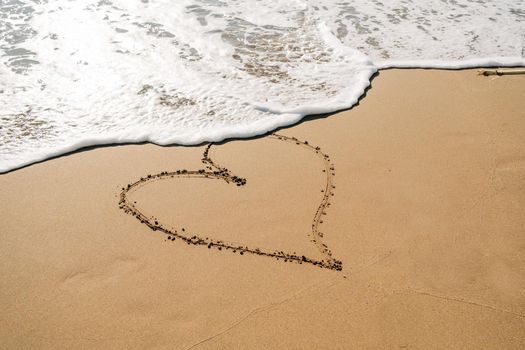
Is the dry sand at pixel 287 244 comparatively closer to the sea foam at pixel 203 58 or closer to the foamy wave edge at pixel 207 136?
the foamy wave edge at pixel 207 136

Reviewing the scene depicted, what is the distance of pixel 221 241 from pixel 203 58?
11.5 ft

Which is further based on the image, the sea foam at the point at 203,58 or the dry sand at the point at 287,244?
the sea foam at the point at 203,58

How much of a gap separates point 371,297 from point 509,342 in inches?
35.6

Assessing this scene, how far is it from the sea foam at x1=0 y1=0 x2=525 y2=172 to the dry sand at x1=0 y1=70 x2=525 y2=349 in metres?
0.47

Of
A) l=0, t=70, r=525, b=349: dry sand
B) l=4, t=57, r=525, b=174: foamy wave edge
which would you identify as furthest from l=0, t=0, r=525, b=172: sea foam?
l=0, t=70, r=525, b=349: dry sand

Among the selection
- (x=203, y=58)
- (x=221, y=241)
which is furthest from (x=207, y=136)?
(x=203, y=58)

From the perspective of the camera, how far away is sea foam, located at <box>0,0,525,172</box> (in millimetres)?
4855

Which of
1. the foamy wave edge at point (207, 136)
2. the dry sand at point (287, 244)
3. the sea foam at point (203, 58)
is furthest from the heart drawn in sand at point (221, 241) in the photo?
the sea foam at point (203, 58)

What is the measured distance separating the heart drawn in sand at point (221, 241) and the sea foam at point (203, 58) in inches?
20.4

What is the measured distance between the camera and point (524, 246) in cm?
344

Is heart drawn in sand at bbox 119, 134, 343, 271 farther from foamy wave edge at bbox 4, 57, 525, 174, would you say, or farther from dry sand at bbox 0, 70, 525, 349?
foamy wave edge at bbox 4, 57, 525, 174

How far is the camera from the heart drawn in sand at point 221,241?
11.1 ft

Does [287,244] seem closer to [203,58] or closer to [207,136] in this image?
[207,136]

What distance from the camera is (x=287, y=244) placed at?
11.5ft
